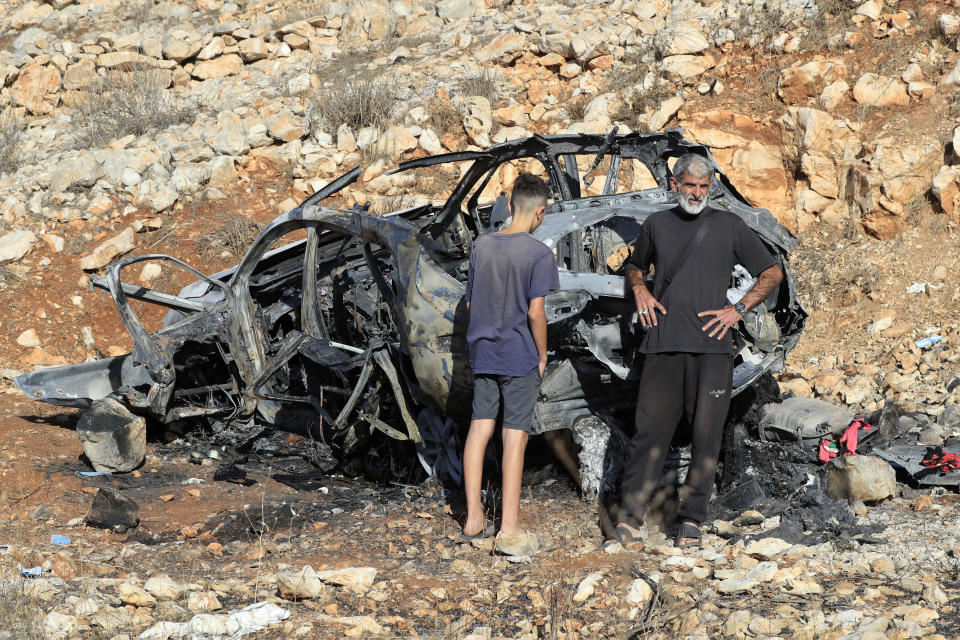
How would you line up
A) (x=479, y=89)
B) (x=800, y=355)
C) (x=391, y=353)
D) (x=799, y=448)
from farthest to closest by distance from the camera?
(x=479, y=89) < (x=800, y=355) < (x=799, y=448) < (x=391, y=353)

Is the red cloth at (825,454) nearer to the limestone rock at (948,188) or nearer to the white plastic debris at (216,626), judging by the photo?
the white plastic debris at (216,626)

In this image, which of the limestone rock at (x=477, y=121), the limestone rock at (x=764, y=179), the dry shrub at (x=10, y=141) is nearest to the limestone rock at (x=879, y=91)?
the limestone rock at (x=764, y=179)

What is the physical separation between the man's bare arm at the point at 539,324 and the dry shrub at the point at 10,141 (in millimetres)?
10476

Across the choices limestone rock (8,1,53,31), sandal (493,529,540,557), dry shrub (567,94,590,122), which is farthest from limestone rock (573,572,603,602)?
limestone rock (8,1,53,31)

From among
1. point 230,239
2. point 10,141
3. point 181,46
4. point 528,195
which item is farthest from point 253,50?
point 528,195

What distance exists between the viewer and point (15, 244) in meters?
10.6

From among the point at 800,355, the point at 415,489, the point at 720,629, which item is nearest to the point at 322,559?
the point at 415,489

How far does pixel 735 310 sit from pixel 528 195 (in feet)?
3.55

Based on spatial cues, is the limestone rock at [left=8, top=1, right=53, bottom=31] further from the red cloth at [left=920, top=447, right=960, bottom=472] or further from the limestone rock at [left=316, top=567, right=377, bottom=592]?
the red cloth at [left=920, top=447, right=960, bottom=472]

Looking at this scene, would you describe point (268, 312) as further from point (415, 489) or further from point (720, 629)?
point (720, 629)

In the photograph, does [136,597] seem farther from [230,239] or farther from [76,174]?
[76,174]

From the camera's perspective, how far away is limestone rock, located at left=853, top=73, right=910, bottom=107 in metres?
9.74

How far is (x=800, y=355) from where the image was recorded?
829 cm

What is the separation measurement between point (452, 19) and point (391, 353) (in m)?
10.5
